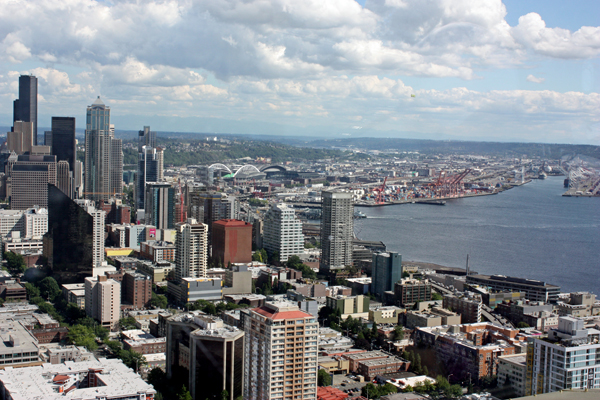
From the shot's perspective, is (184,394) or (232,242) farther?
(232,242)

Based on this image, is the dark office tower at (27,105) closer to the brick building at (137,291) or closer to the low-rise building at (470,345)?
the brick building at (137,291)

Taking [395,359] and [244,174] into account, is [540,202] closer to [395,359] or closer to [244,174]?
[244,174]

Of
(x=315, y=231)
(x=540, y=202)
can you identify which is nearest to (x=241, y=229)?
(x=315, y=231)

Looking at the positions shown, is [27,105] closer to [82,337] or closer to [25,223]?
[25,223]

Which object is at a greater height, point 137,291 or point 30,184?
point 30,184

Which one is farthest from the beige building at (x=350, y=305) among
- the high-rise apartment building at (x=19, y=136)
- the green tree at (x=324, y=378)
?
the high-rise apartment building at (x=19, y=136)

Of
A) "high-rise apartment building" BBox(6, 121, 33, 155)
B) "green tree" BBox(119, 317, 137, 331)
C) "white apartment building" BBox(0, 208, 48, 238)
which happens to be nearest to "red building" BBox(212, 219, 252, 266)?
"green tree" BBox(119, 317, 137, 331)

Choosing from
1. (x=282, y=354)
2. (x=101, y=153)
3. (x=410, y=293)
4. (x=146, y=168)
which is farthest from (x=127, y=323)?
(x=101, y=153)
